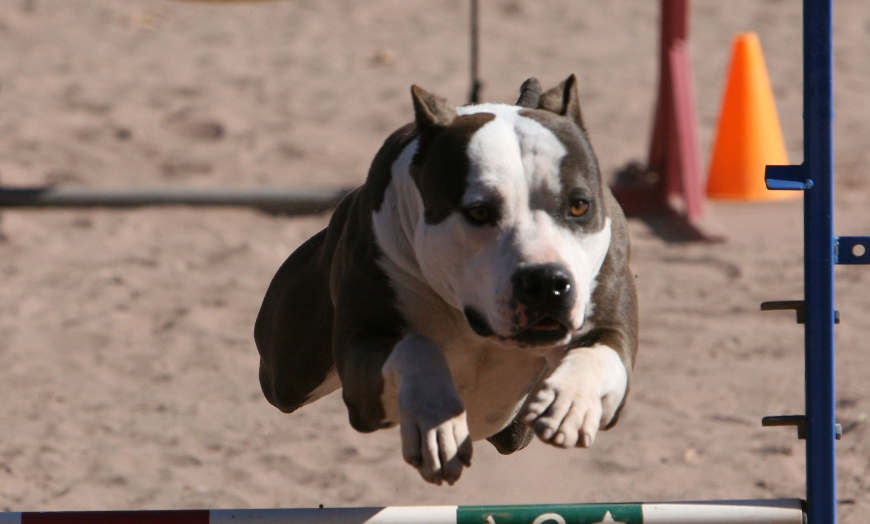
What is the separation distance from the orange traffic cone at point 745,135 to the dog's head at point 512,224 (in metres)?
5.76

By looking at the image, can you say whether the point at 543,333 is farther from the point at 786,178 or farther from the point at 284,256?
the point at 284,256

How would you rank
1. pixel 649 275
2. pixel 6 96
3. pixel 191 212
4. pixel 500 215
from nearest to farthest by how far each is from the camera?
pixel 500 215 < pixel 649 275 < pixel 191 212 < pixel 6 96

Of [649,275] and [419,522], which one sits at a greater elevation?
[419,522]

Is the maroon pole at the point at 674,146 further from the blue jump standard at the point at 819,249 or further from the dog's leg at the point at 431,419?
the dog's leg at the point at 431,419

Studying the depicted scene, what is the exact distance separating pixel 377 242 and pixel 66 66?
7.63 m

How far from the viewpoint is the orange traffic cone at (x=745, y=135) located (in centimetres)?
819

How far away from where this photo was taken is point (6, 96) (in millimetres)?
9078

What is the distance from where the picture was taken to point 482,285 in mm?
2580

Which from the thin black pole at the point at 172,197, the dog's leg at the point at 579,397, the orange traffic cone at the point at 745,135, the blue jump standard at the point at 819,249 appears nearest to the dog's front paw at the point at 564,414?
the dog's leg at the point at 579,397

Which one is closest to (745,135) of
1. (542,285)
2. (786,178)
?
(786,178)

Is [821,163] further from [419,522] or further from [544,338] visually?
[419,522]

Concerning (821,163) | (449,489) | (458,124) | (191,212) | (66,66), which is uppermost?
(458,124)

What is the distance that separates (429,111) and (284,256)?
434 cm

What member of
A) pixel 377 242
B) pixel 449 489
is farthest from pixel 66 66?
pixel 377 242
